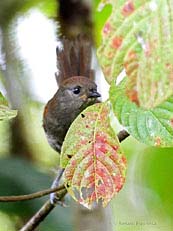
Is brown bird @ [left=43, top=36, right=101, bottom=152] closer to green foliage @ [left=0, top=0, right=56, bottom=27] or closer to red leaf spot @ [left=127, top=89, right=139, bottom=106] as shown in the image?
green foliage @ [left=0, top=0, right=56, bottom=27]

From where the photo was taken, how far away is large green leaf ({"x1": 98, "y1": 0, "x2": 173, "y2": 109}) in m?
0.28

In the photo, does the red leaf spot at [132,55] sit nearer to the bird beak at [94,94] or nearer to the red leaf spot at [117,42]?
the red leaf spot at [117,42]

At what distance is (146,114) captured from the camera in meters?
0.40

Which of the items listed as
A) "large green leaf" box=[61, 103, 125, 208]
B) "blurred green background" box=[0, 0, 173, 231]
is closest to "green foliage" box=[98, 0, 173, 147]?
"large green leaf" box=[61, 103, 125, 208]

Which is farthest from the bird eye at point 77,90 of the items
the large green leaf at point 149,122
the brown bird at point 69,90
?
the large green leaf at point 149,122

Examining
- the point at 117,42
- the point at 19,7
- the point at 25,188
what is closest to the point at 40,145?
the point at 25,188

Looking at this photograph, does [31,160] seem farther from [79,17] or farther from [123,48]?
Result: [123,48]

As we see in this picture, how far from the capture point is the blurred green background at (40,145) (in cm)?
53

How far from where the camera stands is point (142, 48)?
0.94 ft

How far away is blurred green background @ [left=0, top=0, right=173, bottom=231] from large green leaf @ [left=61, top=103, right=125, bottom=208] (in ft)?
0.38

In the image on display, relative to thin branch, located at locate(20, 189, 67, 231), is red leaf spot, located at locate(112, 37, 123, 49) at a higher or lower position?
higher

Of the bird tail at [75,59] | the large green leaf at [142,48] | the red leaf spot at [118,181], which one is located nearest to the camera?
the large green leaf at [142,48]

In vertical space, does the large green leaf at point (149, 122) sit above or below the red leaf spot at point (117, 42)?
below

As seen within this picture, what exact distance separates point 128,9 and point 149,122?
0.42 feet
